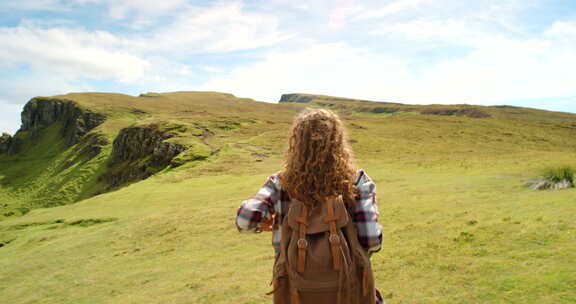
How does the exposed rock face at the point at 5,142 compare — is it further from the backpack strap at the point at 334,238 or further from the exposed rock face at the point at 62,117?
the backpack strap at the point at 334,238

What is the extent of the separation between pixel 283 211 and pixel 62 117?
13572 centimetres

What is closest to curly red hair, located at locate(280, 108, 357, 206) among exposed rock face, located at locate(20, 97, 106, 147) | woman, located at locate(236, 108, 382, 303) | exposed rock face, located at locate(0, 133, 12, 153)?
woman, located at locate(236, 108, 382, 303)

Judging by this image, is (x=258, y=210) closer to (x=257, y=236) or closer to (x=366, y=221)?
(x=366, y=221)

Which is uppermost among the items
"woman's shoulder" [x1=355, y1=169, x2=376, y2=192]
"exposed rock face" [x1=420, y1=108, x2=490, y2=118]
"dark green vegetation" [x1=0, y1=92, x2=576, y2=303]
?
"exposed rock face" [x1=420, y1=108, x2=490, y2=118]

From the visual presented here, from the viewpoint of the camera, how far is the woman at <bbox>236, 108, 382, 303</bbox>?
3.50 metres

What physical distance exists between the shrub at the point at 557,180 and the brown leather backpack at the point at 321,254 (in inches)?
741

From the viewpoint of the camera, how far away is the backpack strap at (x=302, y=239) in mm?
3303

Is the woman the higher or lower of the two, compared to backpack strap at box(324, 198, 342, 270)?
higher

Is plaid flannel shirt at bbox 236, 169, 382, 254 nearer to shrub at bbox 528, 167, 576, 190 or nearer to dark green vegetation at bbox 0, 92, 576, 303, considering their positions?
dark green vegetation at bbox 0, 92, 576, 303

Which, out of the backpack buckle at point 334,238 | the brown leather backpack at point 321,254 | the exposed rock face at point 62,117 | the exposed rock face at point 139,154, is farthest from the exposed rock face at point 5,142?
the backpack buckle at point 334,238

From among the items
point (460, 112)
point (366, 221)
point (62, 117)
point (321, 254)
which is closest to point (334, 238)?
point (321, 254)

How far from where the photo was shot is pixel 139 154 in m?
65.6

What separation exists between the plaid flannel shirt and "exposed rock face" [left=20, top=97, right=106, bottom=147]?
4300 inches

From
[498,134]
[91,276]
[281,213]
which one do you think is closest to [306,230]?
[281,213]
